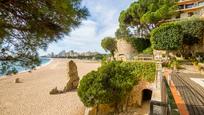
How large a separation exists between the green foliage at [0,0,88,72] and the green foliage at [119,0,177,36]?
27652 millimetres

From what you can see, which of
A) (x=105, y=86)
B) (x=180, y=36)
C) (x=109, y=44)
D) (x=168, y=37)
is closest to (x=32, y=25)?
(x=105, y=86)

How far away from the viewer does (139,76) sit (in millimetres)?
15430

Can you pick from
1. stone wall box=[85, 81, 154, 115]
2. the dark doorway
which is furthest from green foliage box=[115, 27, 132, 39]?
stone wall box=[85, 81, 154, 115]

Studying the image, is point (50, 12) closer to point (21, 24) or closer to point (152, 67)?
point (21, 24)

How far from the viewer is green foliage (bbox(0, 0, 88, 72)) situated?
3.58 metres

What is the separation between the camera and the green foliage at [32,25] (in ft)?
11.7

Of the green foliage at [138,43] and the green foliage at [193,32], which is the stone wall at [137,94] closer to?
the green foliage at [193,32]

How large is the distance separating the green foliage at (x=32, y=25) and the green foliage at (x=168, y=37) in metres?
17.9

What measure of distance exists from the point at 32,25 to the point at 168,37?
1885cm

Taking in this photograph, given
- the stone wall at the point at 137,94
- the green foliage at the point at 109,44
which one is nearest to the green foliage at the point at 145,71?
the stone wall at the point at 137,94

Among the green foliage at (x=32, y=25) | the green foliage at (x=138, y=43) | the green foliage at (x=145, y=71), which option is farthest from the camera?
the green foliage at (x=138, y=43)

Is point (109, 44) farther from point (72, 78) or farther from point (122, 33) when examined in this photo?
point (72, 78)

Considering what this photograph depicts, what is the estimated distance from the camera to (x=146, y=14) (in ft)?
99.8

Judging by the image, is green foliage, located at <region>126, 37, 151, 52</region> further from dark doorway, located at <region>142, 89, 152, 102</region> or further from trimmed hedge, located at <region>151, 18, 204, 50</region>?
dark doorway, located at <region>142, 89, 152, 102</region>
